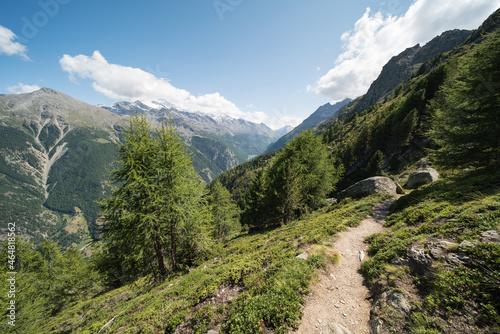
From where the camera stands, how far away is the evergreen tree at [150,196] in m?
11.0

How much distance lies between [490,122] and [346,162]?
6645 centimetres

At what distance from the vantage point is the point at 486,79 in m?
13.0

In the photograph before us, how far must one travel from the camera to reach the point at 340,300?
255 inches

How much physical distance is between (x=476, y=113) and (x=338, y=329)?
65.0 feet

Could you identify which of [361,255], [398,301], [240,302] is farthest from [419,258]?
[240,302]

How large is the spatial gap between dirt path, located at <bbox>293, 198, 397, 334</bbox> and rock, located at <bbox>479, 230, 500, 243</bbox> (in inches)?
168

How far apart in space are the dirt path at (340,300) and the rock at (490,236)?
427 cm

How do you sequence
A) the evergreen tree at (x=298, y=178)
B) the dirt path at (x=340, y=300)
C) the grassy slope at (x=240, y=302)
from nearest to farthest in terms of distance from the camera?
1. the dirt path at (x=340, y=300)
2. the grassy slope at (x=240, y=302)
3. the evergreen tree at (x=298, y=178)

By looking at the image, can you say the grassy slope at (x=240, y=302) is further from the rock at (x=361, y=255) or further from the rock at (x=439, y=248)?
the rock at (x=439, y=248)

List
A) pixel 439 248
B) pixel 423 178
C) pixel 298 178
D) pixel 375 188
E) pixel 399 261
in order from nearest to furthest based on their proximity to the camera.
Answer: pixel 439 248
pixel 399 261
pixel 423 178
pixel 298 178
pixel 375 188

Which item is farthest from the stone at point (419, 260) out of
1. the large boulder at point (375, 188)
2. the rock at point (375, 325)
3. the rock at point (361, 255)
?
the large boulder at point (375, 188)

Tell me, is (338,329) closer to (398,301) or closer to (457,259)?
(398,301)

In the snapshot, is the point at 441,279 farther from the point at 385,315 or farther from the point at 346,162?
the point at 346,162

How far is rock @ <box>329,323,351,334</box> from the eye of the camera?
527 centimetres
